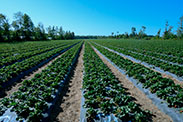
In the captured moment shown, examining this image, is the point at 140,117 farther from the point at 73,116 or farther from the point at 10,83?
the point at 10,83

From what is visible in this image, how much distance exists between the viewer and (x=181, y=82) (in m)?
6.45

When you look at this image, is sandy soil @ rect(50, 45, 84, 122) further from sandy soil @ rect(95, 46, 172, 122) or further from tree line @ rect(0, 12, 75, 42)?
tree line @ rect(0, 12, 75, 42)

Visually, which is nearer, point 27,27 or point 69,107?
point 69,107

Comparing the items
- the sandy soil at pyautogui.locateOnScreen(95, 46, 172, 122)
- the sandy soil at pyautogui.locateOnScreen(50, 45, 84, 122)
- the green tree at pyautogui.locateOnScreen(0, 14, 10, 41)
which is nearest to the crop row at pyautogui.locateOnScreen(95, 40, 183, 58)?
the sandy soil at pyautogui.locateOnScreen(95, 46, 172, 122)

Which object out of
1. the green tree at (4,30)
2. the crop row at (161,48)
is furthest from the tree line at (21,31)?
the crop row at (161,48)

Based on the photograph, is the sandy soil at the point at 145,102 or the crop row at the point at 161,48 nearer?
the sandy soil at the point at 145,102

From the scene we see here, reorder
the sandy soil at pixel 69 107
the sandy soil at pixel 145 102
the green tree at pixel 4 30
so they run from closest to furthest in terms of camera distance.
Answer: the sandy soil at pixel 145 102
the sandy soil at pixel 69 107
the green tree at pixel 4 30

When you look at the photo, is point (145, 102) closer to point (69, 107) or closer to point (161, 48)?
point (69, 107)

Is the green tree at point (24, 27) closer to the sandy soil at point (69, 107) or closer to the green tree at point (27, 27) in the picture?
the green tree at point (27, 27)

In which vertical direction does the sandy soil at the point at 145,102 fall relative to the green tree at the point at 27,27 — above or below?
below

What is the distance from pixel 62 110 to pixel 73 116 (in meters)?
0.65

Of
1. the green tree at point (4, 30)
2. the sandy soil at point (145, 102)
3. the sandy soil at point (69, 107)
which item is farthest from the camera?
the green tree at point (4, 30)

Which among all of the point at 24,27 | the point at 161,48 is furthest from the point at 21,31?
the point at 161,48

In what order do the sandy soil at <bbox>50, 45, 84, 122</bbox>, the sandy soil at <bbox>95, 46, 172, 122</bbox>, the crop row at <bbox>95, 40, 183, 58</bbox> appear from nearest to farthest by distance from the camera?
the sandy soil at <bbox>95, 46, 172, 122</bbox> < the sandy soil at <bbox>50, 45, 84, 122</bbox> < the crop row at <bbox>95, 40, 183, 58</bbox>
